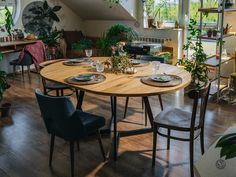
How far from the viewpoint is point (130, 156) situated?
111 inches

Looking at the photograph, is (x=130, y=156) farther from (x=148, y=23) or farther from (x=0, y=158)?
(x=148, y=23)

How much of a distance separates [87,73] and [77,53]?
157 inches

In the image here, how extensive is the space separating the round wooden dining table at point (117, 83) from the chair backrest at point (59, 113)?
10.4 inches

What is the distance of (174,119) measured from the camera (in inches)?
101

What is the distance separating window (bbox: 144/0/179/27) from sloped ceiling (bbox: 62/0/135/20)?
17.5 inches

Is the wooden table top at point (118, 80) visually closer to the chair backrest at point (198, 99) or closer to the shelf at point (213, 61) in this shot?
the chair backrest at point (198, 99)

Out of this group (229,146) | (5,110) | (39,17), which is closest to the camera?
(229,146)

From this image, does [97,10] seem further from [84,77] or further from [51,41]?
[84,77]

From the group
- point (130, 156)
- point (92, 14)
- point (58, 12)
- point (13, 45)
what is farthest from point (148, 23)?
point (130, 156)

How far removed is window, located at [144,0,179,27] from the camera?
5.93m

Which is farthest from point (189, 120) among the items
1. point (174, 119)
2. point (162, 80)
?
point (162, 80)

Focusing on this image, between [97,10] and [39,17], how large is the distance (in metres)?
1.37

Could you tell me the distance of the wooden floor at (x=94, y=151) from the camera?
2.58m

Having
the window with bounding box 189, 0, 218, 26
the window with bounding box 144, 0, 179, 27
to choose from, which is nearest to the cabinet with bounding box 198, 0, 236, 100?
the window with bounding box 189, 0, 218, 26
